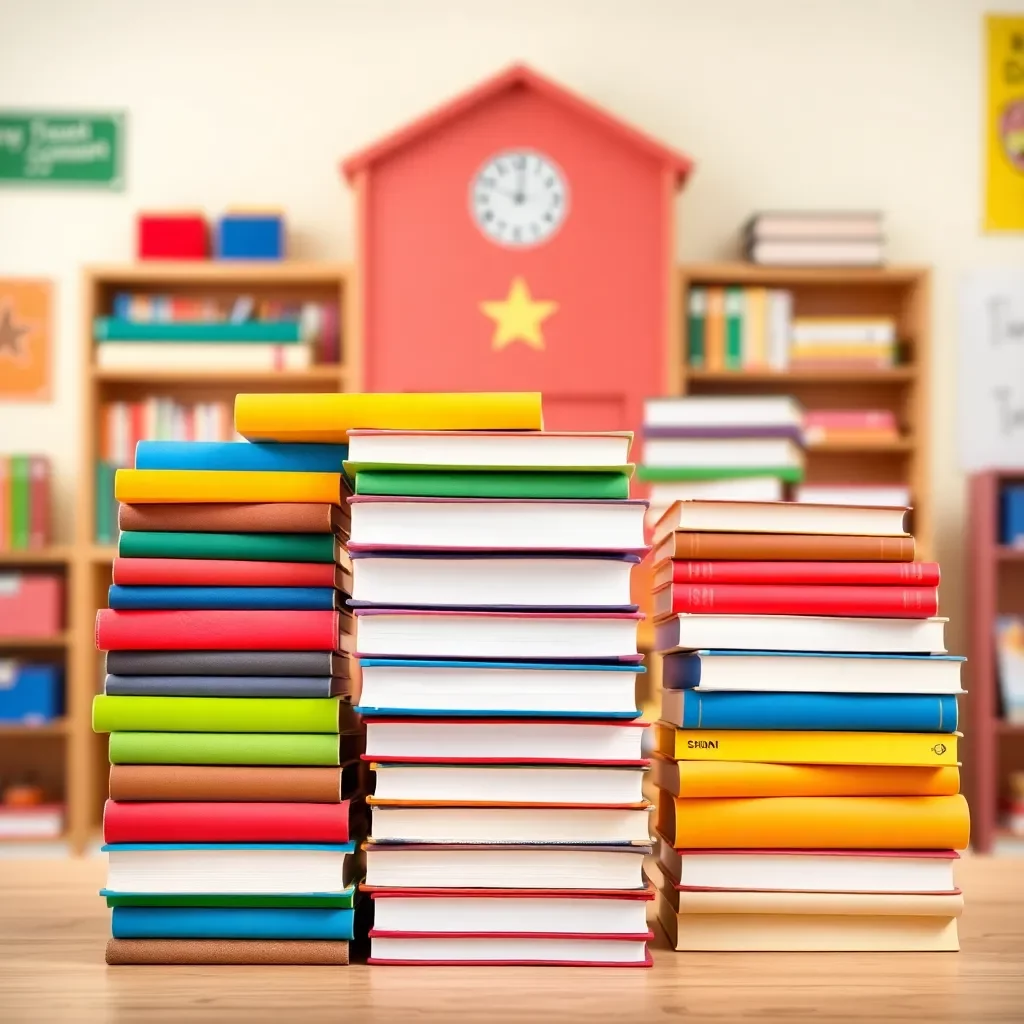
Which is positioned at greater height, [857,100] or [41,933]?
[857,100]

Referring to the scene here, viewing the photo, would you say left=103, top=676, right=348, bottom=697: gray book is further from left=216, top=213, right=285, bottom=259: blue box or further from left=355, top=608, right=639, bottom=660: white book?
left=216, top=213, right=285, bottom=259: blue box

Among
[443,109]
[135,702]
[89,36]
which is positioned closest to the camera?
[135,702]

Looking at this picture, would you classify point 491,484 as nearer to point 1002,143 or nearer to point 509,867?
point 509,867

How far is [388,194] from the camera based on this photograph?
3.47 m

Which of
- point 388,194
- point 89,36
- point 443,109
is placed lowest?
point 388,194

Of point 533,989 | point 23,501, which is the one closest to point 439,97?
point 23,501

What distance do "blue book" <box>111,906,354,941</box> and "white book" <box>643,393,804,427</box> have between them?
2261 mm

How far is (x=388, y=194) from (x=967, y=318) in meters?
1.79

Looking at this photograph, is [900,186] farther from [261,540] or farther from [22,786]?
[261,540]

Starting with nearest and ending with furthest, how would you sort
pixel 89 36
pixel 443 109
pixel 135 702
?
1. pixel 135 702
2. pixel 443 109
3. pixel 89 36

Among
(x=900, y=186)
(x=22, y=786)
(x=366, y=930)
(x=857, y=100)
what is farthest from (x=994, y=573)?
(x=366, y=930)

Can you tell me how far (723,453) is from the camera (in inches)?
123

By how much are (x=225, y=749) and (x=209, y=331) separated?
9.01 ft

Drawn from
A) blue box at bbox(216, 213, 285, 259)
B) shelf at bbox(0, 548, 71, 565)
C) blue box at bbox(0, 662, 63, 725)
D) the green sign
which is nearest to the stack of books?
blue box at bbox(216, 213, 285, 259)
